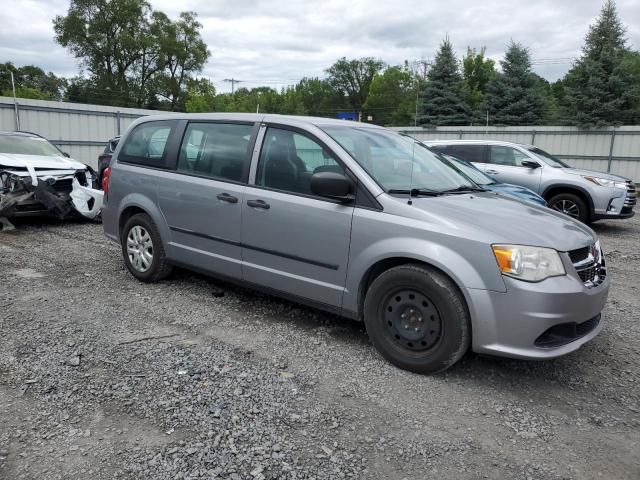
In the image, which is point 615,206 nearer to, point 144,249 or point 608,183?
point 608,183

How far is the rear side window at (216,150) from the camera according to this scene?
4.66 m

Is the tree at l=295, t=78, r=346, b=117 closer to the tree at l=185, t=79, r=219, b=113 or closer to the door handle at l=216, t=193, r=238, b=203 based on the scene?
the tree at l=185, t=79, r=219, b=113

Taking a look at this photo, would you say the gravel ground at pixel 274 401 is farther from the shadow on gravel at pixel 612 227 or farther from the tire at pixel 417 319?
the shadow on gravel at pixel 612 227

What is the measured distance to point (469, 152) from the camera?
11.4 m

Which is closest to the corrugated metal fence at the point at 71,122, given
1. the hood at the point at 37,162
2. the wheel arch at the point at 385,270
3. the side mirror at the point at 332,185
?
the hood at the point at 37,162

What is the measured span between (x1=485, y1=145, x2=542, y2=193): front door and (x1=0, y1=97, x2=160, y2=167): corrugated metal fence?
527 inches

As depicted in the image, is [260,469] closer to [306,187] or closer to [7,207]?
[306,187]

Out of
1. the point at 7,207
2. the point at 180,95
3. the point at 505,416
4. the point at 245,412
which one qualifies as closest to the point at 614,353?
the point at 505,416

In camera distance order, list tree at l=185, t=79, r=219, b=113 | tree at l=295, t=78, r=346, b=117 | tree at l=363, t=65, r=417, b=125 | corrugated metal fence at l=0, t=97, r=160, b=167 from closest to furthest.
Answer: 1. corrugated metal fence at l=0, t=97, r=160, b=167
2. tree at l=185, t=79, r=219, b=113
3. tree at l=363, t=65, r=417, b=125
4. tree at l=295, t=78, r=346, b=117

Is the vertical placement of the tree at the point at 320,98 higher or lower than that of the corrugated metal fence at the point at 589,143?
higher

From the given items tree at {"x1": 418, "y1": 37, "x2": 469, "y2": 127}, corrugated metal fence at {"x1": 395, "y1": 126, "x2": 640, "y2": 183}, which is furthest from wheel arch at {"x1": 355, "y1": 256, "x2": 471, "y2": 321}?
tree at {"x1": 418, "y1": 37, "x2": 469, "y2": 127}

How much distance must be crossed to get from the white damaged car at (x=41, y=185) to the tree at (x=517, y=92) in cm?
2158

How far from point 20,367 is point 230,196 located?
202cm

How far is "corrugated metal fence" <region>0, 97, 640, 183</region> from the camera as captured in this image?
1631 cm
